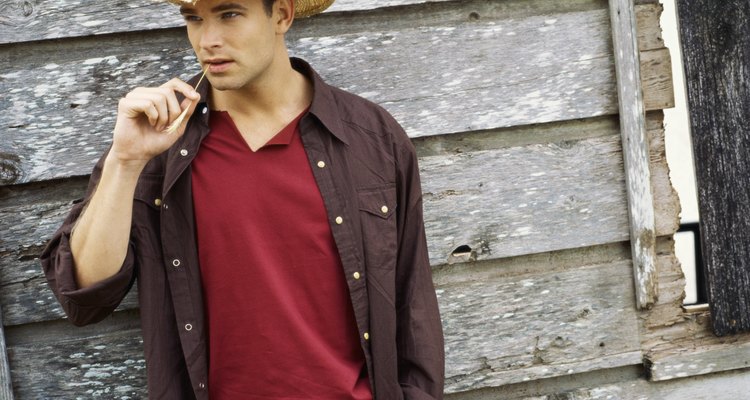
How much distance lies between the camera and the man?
7.54ft

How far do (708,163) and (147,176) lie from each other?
5.45 ft

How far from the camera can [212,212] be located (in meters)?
2.33

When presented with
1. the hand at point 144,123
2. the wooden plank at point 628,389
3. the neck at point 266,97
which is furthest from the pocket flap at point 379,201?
the wooden plank at point 628,389

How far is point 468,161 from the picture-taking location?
2.91 metres

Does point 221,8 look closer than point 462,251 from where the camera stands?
Yes

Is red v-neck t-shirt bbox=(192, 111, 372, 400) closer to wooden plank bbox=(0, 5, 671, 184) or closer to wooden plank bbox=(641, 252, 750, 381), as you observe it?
wooden plank bbox=(0, 5, 671, 184)

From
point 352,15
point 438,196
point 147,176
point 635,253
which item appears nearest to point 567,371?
point 635,253

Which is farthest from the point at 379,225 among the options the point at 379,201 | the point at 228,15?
the point at 228,15

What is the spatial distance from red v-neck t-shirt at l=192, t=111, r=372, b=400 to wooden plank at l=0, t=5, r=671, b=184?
0.47m

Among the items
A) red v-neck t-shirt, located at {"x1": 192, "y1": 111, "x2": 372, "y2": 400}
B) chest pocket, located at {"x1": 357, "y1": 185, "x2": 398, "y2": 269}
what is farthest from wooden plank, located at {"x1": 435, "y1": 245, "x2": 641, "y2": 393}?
red v-neck t-shirt, located at {"x1": 192, "y1": 111, "x2": 372, "y2": 400}

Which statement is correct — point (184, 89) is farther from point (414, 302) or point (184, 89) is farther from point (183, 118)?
point (414, 302)

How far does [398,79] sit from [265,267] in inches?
30.6

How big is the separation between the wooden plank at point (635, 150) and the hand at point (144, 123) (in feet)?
4.42

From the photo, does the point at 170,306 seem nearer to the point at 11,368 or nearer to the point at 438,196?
the point at 11,368
